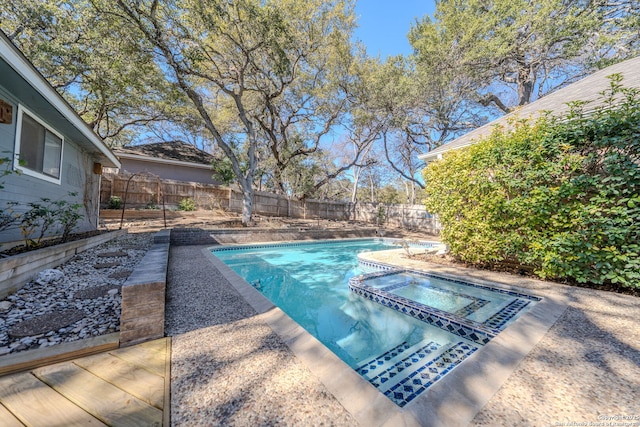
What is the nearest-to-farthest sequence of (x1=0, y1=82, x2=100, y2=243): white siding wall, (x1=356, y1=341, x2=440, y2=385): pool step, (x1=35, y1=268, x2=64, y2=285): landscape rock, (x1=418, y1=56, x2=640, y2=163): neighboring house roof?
(x1=356, y1=341, x2=440, y2=385): pool step
(x1=35, y1=268, x2=64, y2=285): landscape rock
(x1=0, y1=82, x2=100, y2=243): white siding wall
(x1=418, y1=56, x2=640, y2=163): neighboring house roof

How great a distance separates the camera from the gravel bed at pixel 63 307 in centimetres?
191

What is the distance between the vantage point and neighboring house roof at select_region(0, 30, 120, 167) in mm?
2863

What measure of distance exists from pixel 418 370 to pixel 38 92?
617 centimetres

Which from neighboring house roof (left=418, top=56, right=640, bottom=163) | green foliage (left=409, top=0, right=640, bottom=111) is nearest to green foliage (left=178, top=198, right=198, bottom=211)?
neighboring house roof (left=418, top=56, right=640, bottom=163)

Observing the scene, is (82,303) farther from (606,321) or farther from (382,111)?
(382,111)

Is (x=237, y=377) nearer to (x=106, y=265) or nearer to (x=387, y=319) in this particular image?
(x=387, y=319)

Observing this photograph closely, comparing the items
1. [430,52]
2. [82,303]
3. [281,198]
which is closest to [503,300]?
[82,303]

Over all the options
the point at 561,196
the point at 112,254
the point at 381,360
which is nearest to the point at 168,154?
the point at 112,254

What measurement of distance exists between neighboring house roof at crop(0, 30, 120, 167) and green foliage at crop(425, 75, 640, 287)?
23.0 feet

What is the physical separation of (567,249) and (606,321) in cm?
143

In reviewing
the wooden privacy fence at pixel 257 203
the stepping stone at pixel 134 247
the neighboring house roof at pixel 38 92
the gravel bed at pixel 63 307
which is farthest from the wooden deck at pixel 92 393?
the wooden privacy fence at pixel 257 203

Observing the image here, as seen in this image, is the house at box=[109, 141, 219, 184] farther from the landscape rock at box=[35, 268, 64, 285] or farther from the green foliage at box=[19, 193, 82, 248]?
the landscape rock at box=[35, 268, 64, 285]

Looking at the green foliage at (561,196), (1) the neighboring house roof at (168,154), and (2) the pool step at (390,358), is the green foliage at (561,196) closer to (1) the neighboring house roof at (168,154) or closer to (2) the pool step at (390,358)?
(2) the pool step at (390,358)

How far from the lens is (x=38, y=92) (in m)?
3.53
